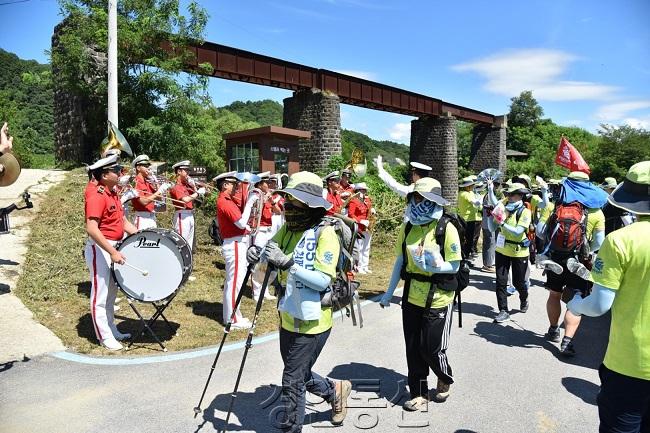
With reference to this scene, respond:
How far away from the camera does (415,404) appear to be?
407 centimetres

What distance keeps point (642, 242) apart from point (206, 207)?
42.1ft

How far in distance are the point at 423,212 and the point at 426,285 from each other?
64 centimetres

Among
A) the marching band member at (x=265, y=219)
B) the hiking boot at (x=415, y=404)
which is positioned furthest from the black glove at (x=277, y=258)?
the marching band member at (x=265, y=219)

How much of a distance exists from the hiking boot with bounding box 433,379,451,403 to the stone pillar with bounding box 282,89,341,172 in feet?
65.0

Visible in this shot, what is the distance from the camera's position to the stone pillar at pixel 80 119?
15977mm

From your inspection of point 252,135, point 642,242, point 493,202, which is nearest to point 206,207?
point 252,135

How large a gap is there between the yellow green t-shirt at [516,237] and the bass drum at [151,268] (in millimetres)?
4604

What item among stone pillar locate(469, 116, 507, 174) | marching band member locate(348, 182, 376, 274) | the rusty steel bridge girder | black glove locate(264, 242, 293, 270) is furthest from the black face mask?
stone pillar locate(469, 116, 507, 174)

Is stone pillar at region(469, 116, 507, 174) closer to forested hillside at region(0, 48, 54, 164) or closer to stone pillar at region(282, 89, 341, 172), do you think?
stone pillar at region(282, 89, 341, 172)

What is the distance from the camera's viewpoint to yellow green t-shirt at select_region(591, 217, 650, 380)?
242 centimetres

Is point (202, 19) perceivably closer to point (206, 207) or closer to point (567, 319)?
point (206, 207)

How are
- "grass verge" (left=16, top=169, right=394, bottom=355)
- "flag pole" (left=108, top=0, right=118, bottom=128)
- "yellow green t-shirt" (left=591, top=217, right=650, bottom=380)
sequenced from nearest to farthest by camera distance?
"yellow green t-shirt" (left=591, top=217, right=650, bottom=380)
"grass verge" (left=16, top=169, right=394, bottom=355)
"flag pole" (left=108, top=0, right=118, bottom=128)

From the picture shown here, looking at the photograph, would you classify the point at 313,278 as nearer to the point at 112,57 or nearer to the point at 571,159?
the point at 571,159

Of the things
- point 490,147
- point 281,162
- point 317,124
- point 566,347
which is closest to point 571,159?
point 566,347
